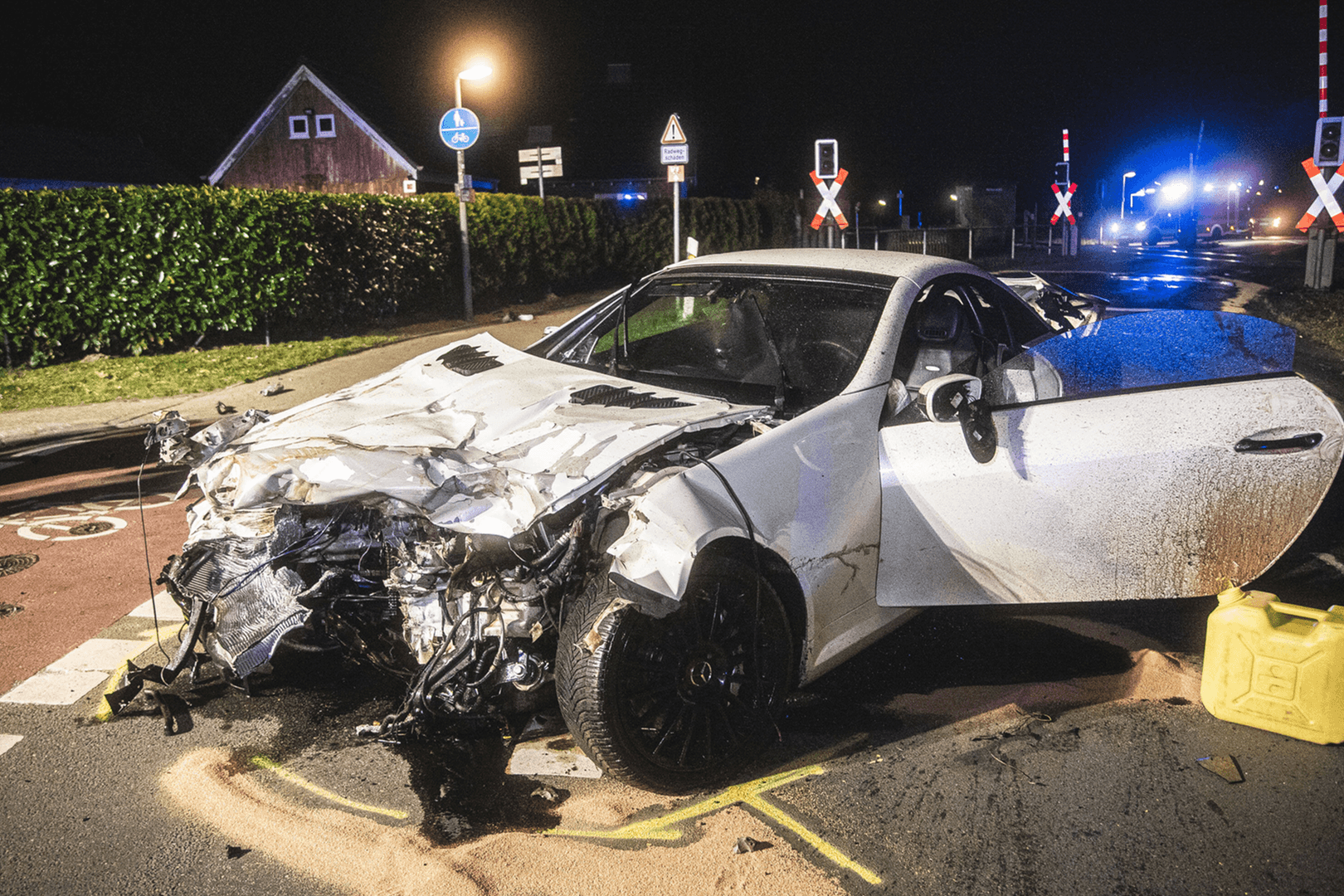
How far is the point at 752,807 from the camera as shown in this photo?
3.11 m

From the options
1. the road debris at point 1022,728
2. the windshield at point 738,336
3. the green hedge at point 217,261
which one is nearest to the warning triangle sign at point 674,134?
the green hedge at point 217,261

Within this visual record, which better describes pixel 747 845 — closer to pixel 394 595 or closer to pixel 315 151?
pixel 394 595

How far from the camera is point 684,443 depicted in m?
3.34

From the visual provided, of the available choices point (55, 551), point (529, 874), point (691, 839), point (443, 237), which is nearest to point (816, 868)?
point (691, 839)

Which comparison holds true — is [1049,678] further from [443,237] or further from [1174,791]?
[443,237]

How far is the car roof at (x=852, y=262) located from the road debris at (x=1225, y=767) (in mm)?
2136

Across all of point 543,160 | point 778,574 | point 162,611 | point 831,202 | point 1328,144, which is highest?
point 543,160

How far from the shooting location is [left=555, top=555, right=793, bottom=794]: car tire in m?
2.94

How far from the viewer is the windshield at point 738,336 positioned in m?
3.89

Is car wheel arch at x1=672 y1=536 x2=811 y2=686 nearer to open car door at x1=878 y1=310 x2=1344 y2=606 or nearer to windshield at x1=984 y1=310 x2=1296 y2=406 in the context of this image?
open car door at x1=878 y1=310 x2=1344 y2=606

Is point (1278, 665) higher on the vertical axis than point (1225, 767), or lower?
higher

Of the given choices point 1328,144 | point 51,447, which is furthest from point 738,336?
point 1328,144

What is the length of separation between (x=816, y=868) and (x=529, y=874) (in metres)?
0.82

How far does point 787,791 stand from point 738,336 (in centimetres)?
189
